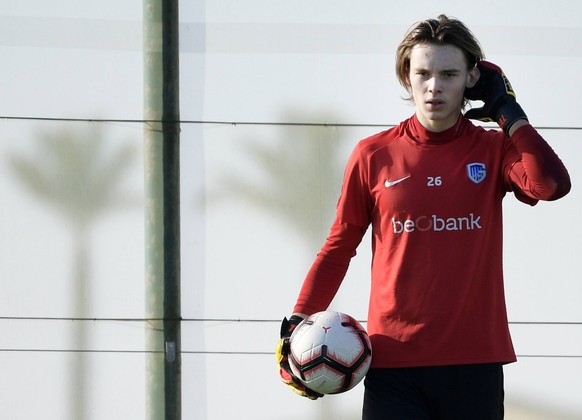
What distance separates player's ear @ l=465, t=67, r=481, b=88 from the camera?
8.24 feet

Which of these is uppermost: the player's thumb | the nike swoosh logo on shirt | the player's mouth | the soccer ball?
the player's mouth

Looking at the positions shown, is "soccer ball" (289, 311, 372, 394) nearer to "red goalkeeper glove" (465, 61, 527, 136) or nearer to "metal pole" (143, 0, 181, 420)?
"red goalkeeper glove" (465, 61, 527, 136)

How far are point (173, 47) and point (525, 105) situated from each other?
1315 mm

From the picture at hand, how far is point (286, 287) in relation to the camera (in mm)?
3842

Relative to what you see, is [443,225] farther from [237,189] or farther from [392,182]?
[237,189]

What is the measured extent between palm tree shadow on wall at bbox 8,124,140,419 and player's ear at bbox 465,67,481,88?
65.3 inches

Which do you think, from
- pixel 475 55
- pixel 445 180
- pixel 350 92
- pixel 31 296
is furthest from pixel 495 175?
pixel 31 296

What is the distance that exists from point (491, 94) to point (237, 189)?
1.50 m

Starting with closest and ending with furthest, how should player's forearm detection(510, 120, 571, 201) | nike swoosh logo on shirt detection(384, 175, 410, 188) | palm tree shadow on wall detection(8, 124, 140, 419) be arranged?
player's forearm detection(510, 120, 571, 201) → nike swoosh logo on shirt detection(384, 175, 410, 188) → palm tree shadow on wall detection(8, 124, 140, 419)

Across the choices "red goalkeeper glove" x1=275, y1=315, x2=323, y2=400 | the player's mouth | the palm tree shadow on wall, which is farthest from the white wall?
the player's mouth

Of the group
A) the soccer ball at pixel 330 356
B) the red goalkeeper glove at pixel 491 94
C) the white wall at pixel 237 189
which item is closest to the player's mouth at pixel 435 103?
the red goalkeeper glove at pixel 491 94

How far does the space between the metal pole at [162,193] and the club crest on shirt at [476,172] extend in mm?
1661

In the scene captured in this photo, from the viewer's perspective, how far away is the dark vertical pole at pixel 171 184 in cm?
385

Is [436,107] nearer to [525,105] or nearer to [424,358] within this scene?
[424,358]
